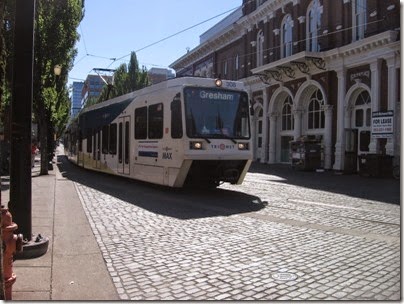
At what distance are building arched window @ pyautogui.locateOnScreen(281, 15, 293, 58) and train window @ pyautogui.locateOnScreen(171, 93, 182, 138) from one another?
21345 mm

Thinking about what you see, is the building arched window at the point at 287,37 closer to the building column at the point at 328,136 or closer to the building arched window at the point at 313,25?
the building arched window at the point at 313,25

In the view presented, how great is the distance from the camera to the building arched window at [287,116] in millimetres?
33000

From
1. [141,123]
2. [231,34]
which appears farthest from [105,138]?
[231,34]

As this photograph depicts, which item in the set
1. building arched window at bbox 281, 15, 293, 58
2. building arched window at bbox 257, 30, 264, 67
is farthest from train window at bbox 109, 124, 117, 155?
building arched window at bbox 257, 30, 264, 67

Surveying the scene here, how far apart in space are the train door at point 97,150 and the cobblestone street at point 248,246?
8036mm

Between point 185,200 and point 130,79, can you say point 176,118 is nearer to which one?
point 185,200

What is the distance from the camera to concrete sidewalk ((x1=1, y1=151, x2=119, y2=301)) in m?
4.77

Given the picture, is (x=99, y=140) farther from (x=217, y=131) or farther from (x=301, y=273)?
(x=301, y=273)

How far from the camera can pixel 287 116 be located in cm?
3359

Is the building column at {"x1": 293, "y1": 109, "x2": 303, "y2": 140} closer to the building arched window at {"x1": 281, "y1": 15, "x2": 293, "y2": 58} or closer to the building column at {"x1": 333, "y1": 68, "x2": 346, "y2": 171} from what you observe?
the building column at {"x1": 333, "y1": 68, "x2": 346, "y2": 171}

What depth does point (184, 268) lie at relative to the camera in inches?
224

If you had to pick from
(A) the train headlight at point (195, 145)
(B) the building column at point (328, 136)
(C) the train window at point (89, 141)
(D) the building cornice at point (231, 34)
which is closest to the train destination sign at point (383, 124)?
(B) the building column at point (328, 136)

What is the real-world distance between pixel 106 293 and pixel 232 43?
129 feet

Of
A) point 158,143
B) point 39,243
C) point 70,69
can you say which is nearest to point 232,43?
point 70,69
